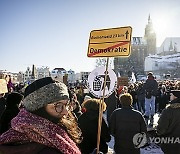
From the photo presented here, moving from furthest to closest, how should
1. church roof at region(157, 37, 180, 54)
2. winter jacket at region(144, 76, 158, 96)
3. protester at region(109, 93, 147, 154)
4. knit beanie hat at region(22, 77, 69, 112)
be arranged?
church roof at region(157, 37, 180, 54) → winter jacket at region(144, 76, 158, 96) → protester at region(109, 93, 147, 154) → knit beanie hat at region(22, 77, 69, 112)

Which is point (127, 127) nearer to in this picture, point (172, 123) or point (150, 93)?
point (172, 123)

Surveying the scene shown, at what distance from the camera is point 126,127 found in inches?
178

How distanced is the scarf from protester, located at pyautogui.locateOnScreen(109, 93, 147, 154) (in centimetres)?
297

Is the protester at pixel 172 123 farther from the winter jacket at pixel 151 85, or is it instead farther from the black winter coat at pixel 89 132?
the winter jacket at pixel 151 85

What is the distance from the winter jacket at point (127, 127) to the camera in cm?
451

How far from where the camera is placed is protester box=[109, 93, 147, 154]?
4.51m

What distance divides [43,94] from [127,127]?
3.04 metres

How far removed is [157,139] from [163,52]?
465 feet

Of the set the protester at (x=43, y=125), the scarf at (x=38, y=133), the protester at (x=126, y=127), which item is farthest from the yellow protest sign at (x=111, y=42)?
the scarf at (x=38, y=133)

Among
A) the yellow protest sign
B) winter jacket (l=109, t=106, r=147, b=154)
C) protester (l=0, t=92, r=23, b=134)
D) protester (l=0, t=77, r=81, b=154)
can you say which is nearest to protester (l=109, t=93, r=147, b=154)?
winter jacket (l=109, t=106, r=147, b=154)

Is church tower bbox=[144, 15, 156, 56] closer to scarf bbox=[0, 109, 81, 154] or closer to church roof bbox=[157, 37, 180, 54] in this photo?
church roof bbox=[157, 37, 180, 54]

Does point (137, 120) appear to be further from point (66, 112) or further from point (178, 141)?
point (66, 112)

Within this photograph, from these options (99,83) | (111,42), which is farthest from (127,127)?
(99,83)

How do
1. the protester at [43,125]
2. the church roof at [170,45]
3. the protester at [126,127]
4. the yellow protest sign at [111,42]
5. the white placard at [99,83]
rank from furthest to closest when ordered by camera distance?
the church roof at [170,45], the white placard at [99,83], the protester at [126,127], the yellow protest sign at [111,42], the protester at [43,125]
